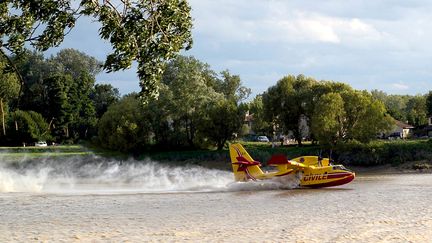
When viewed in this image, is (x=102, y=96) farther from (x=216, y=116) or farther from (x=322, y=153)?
(x=322, y=153)

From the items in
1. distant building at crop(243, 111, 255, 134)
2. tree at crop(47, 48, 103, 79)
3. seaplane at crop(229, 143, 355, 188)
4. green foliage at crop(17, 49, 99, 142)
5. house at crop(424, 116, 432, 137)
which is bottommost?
seaplane at crop(229, 143, 355, 188)

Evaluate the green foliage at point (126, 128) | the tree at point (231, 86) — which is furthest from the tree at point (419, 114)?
the green foliage at point (126, 128)

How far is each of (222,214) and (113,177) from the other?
3821cm

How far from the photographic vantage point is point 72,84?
395ft

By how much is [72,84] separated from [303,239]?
354 ft

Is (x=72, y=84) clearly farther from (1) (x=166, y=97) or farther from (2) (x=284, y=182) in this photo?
(2) (x=284, y=182)

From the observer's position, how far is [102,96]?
134750 millimetres

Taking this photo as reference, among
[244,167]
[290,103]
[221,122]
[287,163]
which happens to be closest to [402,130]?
[290,103]

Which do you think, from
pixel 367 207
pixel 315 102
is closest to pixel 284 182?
pixel 367 207

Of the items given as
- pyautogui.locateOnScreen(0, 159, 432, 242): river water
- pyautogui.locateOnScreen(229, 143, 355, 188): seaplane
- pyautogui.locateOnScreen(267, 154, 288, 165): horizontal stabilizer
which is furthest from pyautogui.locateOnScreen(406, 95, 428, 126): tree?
pyautogui.locateOnScreen(0, 159, 432, 242): river water

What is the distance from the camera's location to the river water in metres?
18.8

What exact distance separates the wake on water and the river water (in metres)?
0.29

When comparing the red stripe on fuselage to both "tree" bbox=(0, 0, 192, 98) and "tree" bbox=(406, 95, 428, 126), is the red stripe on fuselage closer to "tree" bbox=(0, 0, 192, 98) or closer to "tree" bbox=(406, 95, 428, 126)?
"tree" bbox=(0, 0, 192, 98)

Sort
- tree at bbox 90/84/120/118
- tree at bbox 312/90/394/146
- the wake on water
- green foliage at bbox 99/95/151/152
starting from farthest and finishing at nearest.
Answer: tree at bbox 90/84/120/118
green foliage at bbox 99/95/151/152
tree at bbox 312/90/394/146
the wake on water
